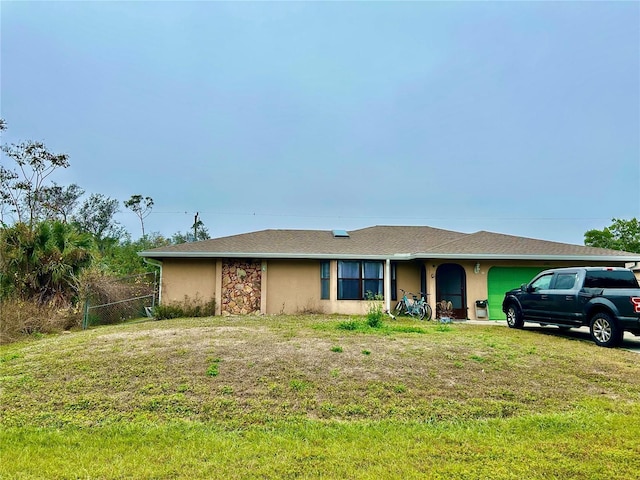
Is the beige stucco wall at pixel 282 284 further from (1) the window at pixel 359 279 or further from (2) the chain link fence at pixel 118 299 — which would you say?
(2) the chain link fence at pixel 118 299

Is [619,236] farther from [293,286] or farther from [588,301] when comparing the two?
[293,286]

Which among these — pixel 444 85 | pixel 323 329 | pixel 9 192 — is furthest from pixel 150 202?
pixel 323 329

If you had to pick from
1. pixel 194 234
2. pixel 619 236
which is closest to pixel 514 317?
pixel 619 236

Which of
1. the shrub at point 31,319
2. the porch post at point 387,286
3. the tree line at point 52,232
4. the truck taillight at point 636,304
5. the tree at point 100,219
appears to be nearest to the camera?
the truck taillight at point 636,304

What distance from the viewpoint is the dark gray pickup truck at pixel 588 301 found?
7.73 metres

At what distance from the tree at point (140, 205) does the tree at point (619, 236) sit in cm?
3738

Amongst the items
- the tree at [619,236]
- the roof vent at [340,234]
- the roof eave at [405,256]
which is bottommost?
the roof eave at [405,256]

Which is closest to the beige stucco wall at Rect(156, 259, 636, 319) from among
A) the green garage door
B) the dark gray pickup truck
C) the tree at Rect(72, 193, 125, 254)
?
the green garage door

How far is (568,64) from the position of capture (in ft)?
47.1

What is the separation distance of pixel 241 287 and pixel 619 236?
30490mm

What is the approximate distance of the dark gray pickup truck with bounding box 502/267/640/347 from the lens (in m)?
7.73

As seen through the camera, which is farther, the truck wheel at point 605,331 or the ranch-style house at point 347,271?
the ranch-style house at point 347,271

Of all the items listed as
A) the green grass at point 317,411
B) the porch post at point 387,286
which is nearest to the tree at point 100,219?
the porch post at point 387,286

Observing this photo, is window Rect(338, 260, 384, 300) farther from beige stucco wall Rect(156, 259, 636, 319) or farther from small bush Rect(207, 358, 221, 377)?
small bush Rect(207, 358, 221, 377)
